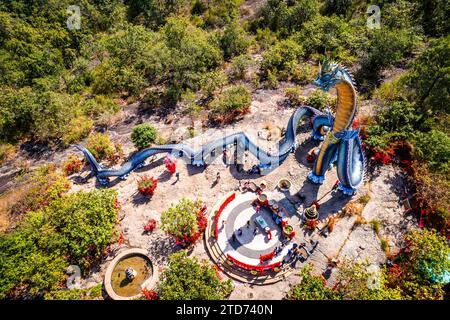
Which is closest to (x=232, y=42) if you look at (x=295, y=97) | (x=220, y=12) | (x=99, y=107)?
(x=220, y=12)

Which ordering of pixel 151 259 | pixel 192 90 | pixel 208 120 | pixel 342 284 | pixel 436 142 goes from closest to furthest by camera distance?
pixel 342 284, pixel 151 259, pixel 436 142, pixel 208 120, pixel 192 90

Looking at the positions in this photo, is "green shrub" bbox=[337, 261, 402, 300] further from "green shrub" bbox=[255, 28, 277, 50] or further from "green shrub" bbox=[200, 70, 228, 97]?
"green shrub" bbox=[255, 28, 277, 50]

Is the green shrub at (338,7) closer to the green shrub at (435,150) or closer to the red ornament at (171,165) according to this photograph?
the green shrub at (435,150)

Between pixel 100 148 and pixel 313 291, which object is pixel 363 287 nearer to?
pixel 313 291

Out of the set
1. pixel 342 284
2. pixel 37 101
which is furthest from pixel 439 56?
pixel 37 101

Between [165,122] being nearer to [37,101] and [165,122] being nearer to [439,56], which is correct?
[37,101]

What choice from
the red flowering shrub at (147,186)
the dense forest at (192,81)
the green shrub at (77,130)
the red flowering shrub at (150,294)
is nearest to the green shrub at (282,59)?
the dense forest at (192,81)
